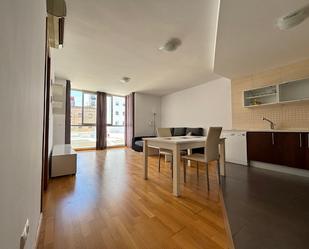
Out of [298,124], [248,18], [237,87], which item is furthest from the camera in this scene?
[237,87]

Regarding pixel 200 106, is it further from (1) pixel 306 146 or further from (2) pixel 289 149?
(1) pixel 306 146

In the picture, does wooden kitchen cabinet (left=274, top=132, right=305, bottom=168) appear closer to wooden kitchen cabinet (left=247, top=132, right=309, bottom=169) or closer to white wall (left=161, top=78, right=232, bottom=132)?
wooden kitchen cabinet (left=247, top=132, right=309, bottom=169)

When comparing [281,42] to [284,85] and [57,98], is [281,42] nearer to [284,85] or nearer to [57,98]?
[284,85]

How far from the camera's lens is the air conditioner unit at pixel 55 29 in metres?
2.07

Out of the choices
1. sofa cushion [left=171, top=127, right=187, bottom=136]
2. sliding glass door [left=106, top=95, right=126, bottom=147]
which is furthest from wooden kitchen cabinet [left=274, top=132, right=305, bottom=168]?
sliding glass door [left=106, top=95, right=126, bottom=147]

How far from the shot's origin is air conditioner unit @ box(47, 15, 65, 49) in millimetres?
2066

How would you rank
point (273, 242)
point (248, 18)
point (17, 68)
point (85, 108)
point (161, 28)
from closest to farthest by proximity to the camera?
1. point (17, 68)
2. point (273, 242)
3. point (248, 18)
4. point (161, 28)
5. point (85, 108)

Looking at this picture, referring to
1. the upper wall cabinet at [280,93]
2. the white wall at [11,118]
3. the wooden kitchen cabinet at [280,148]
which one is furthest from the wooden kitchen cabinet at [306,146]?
the white wall at [11,118]

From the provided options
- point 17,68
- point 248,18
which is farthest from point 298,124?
point 17,68

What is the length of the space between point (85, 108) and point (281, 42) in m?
6.74

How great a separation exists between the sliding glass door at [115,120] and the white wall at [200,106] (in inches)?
82.5

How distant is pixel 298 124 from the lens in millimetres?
3254

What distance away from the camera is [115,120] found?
7371 millimetres

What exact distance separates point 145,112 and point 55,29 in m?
5.20
